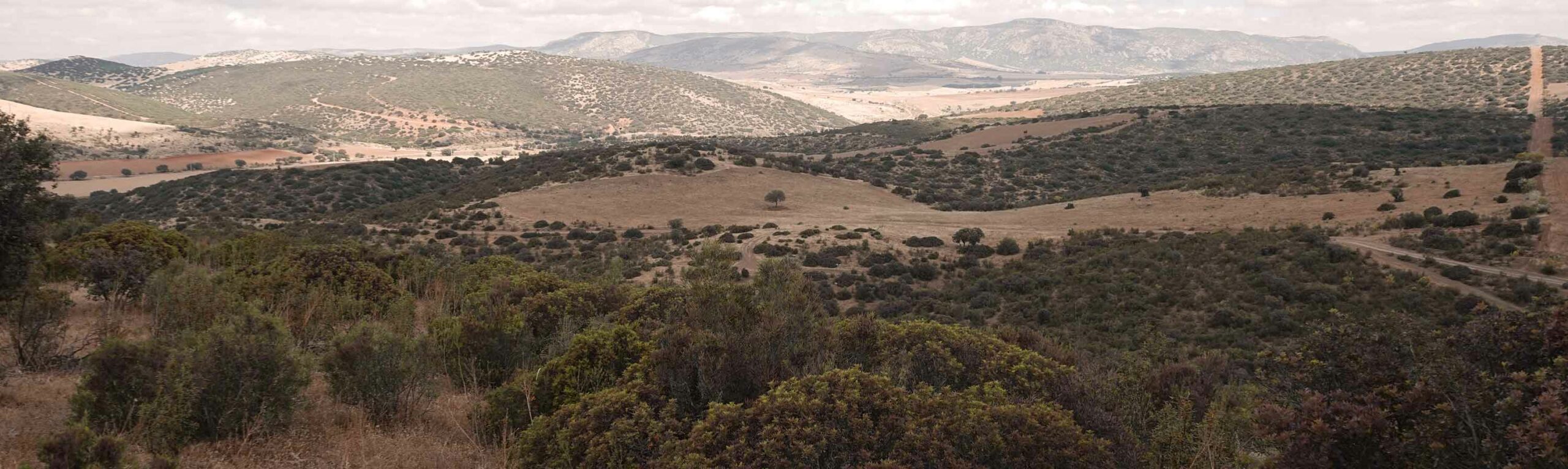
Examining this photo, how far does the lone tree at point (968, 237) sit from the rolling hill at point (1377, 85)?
65.0 m

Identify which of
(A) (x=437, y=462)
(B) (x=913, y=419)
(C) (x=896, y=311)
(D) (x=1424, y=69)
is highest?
(D) (x=1424, y=69)

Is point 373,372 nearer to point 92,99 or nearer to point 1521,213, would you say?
point 1521,213

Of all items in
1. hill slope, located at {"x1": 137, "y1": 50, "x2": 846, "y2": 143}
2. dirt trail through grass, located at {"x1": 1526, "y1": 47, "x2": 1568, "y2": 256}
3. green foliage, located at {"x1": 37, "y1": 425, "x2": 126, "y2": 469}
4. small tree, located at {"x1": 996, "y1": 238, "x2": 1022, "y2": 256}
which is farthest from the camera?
hill slope, located at {"x1": 137, "y1": 50, "x2": 846, "y2": 143}

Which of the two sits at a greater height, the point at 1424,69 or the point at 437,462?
the point at 1424,69

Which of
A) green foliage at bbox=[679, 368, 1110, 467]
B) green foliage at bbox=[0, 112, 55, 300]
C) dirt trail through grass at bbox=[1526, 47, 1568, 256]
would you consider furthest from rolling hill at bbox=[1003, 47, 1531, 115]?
green foliage at bbox=[0, 112, 55, 300]

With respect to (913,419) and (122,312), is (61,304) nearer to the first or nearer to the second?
(122,312)

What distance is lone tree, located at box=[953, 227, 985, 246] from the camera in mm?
31984

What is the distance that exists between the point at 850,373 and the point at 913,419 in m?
0.71

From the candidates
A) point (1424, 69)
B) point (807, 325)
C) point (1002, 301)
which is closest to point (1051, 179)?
point (1002, 301)

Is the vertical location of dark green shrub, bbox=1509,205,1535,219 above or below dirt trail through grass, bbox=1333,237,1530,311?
above

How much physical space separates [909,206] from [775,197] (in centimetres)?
889

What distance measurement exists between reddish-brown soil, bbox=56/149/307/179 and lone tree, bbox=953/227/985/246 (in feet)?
266

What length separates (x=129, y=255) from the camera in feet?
42.1

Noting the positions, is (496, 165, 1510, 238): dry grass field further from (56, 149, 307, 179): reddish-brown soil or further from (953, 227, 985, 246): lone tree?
(56, 149, 307, 179): reddish-brown soil
